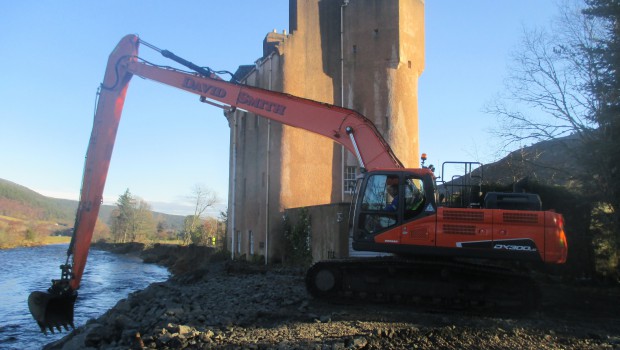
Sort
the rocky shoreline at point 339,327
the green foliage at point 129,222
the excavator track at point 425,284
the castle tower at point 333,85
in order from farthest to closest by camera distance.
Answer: the green foliage at point 129,222, the castle tower at point 333,85, the excavator track at point 425,284, the rocky shoreline at point 339,327

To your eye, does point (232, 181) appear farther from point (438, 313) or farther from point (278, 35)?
point (438, 313)

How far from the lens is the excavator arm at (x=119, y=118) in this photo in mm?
10891

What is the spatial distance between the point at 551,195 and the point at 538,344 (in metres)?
9.89

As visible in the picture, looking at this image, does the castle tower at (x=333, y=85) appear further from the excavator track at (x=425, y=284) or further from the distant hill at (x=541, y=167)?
the excavator track at (x=425, y=284)

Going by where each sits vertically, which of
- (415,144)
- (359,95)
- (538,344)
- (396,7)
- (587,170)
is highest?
(396,7)

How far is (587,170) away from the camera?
14.8 m

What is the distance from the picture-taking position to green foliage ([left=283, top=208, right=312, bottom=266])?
20167 mm

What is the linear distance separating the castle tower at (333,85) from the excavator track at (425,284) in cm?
1320

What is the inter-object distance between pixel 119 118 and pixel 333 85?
42.8 feet

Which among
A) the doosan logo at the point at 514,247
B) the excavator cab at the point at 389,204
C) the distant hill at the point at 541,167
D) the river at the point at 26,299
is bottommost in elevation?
the river at the point at 26,299

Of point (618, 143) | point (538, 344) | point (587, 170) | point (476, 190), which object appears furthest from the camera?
point (587, 170)

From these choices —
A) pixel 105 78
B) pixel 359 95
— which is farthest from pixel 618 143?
pixel 105 78

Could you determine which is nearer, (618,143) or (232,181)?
(618,143)

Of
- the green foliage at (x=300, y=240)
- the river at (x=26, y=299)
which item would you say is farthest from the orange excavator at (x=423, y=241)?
the green foliage at (x=300, y=240)
